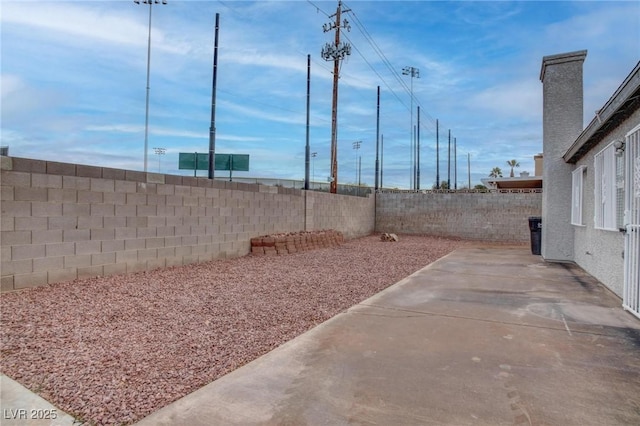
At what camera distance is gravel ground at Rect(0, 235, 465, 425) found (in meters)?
2.59

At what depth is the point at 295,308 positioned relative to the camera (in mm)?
4863

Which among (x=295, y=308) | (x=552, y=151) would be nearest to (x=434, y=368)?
(x=295, y=308)

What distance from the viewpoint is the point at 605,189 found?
19.7 feet

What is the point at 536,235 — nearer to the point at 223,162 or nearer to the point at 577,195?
the point at 577,195

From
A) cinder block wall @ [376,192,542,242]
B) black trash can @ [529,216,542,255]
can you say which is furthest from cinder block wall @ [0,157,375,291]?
cinder block wall @ [376,192,542,242]

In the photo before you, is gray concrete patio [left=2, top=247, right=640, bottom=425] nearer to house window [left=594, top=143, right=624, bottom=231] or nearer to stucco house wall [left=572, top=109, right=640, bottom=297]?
stucco house wall [left=572, top=109, right=640, bottom=297]

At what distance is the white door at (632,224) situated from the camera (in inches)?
172

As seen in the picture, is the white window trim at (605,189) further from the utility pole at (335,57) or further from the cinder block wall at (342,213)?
the utility pole at (335,57)

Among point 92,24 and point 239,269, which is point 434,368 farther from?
point 92,24

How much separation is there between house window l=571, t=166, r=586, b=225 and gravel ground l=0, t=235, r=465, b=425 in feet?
15.2

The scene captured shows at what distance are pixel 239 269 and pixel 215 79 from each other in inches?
254

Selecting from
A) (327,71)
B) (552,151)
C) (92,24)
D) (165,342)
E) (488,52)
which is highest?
(327,71)

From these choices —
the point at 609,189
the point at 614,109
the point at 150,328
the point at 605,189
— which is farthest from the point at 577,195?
the point at 150,328

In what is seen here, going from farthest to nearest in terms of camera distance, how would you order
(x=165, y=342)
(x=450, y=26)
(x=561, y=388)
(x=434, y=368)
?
(x=450, y=26)
(x=165, y=342)
(x=434, y=368)
(x=561, y=388)
